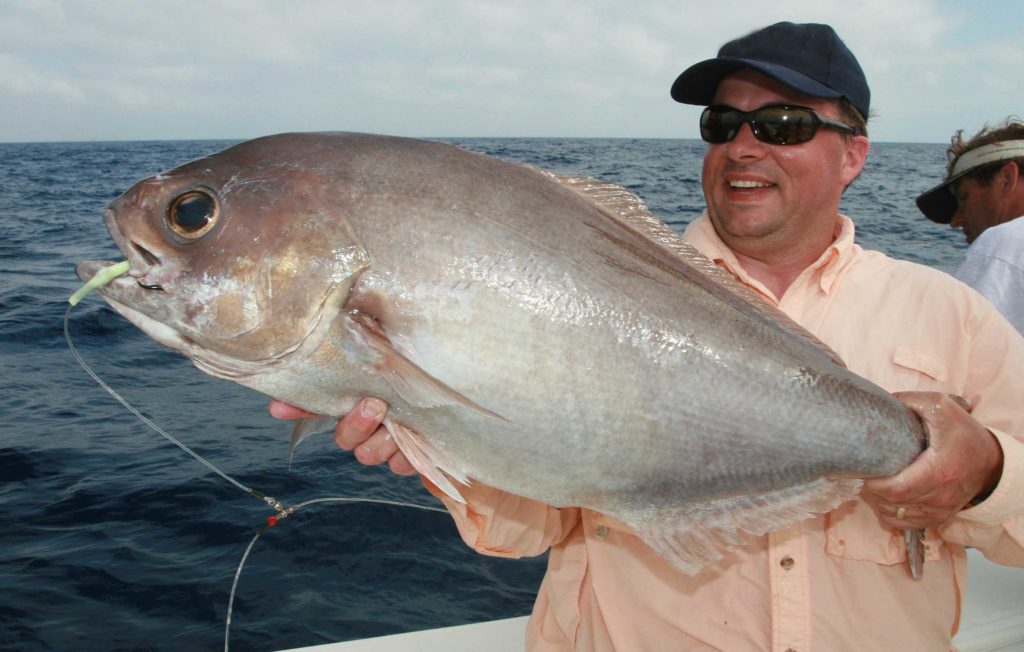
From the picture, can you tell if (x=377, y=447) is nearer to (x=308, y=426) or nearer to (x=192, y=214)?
(x=308, y=426)

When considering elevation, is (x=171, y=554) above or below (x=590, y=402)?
below

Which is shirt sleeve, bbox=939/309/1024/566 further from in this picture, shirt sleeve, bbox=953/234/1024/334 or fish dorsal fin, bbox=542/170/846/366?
shirt sleeve, bbox=953/234/1024/334

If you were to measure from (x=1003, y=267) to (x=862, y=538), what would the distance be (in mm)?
2946

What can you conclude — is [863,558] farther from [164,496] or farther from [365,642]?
[164,496]

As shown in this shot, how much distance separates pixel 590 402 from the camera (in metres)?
1.92

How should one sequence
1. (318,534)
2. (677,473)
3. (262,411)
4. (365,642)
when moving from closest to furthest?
(677,473), (365,642), (318,534), (262,411)

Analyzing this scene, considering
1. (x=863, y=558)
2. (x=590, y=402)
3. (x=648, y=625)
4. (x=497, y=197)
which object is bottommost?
(x=648, y=625)

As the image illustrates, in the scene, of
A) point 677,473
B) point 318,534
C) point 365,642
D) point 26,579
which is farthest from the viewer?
point 318,534

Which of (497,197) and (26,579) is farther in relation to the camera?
(26,579)

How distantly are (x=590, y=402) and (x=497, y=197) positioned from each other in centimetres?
62

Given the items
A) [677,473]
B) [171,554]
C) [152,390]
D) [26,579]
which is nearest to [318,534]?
[171,554]

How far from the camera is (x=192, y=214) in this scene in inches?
75.8

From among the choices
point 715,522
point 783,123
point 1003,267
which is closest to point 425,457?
point 715,522

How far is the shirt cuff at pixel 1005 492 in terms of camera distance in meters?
2.15
